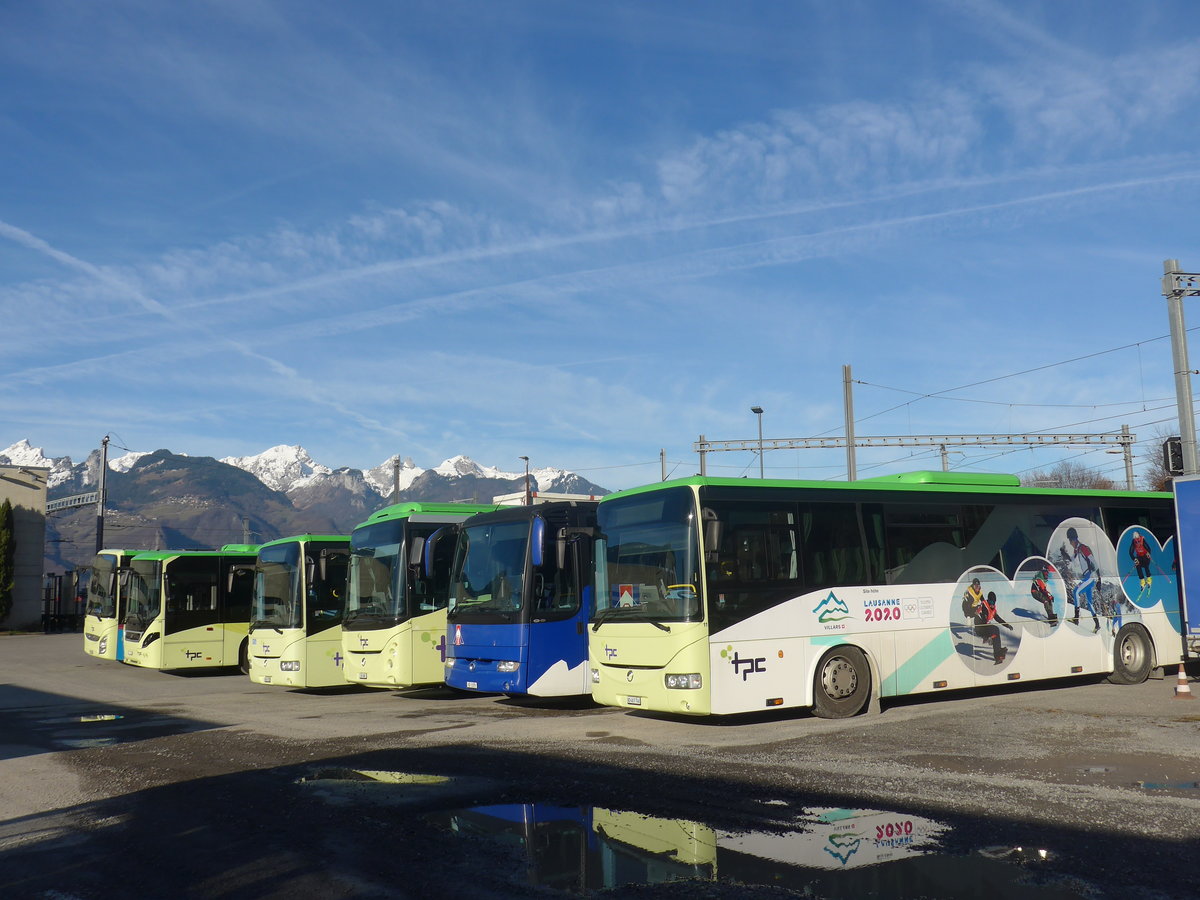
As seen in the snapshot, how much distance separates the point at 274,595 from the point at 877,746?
11.7 metres

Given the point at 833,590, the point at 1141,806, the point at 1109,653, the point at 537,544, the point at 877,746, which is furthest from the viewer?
the point at 1109,653

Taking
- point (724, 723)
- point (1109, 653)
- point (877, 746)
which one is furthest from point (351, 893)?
point (1109, 653)

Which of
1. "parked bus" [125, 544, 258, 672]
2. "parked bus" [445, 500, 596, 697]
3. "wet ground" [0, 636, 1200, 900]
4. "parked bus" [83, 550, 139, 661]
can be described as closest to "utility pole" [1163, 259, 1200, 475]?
"wet ground" [0, 636, 1200, 900]

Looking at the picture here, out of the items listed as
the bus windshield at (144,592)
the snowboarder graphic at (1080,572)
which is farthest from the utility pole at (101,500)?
the snowboarder graphic at (1080,572)

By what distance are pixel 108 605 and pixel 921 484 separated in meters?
20.6

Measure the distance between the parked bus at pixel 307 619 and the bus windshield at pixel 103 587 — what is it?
30.9ft

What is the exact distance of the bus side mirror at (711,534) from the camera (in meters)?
11.2

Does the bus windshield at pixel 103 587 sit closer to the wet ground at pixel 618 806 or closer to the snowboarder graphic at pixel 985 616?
the wet ground at pixel 618 806

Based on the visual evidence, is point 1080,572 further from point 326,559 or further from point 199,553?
point 199,553

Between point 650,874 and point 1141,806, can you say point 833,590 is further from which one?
point 650,874

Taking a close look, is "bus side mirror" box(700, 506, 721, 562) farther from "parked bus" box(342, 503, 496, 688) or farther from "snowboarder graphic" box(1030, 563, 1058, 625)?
"snowboarder graphic" box(1030, 563, 1058, 625)

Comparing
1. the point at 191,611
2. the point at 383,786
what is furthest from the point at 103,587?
the point at 383,786

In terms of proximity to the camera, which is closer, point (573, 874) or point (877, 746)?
point (573, 874)

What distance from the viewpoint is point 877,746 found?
10023 mm
